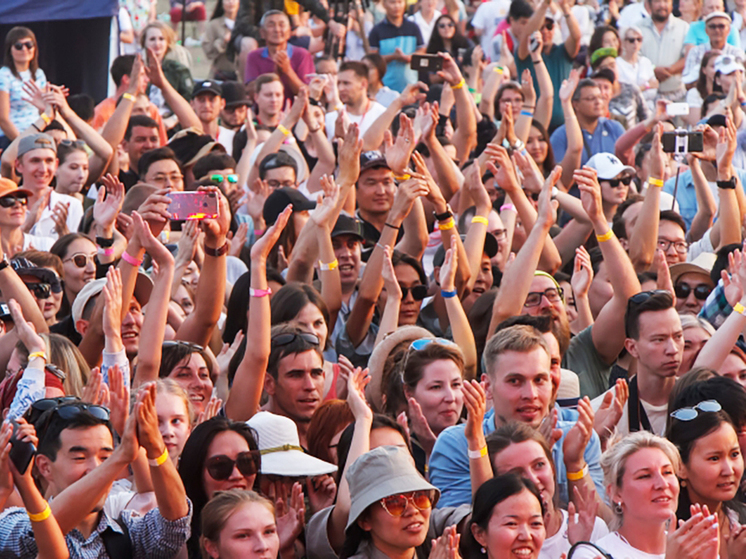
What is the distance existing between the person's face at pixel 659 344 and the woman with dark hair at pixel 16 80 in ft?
19.1

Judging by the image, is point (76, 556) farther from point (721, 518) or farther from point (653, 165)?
point (653, 165)

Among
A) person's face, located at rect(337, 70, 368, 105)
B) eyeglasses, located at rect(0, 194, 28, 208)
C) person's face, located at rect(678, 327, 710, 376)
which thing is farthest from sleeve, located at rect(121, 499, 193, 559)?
person's face, located at rect(337, 70, 368, 105)

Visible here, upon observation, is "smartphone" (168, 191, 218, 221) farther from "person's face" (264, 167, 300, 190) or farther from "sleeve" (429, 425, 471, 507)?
"person's face" (264, 167, 300, 190)

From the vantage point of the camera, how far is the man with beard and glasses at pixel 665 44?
1249 centimetres

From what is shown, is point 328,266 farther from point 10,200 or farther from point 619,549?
point 619,549

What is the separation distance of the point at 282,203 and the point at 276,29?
4514 millimetres

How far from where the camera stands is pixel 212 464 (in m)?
4.40

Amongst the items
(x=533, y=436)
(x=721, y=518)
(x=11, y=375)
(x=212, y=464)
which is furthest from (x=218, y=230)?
(x=721, y=518)

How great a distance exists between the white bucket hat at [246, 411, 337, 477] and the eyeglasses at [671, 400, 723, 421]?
1.30 meters

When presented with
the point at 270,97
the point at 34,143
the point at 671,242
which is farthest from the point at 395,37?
the point at 671,242

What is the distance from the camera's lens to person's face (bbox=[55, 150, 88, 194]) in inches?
327

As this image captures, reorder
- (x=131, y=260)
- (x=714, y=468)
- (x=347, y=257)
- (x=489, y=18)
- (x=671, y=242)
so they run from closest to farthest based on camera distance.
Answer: (x=714, y=468), (x=131, y=260), (x=347, y=257), (x=671, y=242), (x=489, y=18)

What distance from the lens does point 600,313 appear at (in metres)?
6.02

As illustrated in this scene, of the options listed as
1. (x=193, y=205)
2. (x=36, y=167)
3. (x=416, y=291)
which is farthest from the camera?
(x=36, y=167)
